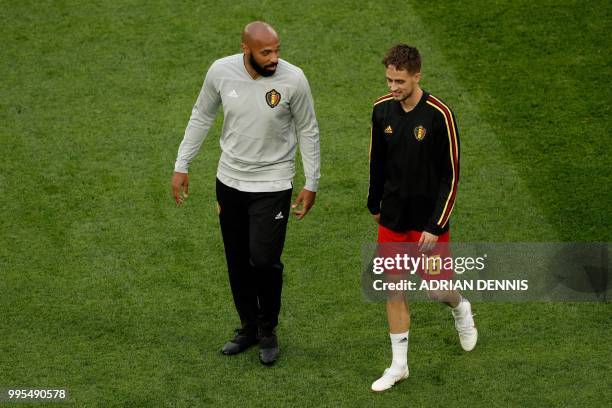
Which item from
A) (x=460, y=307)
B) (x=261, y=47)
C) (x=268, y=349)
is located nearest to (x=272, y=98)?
(x=261, y=47)

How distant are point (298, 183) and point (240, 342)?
2004 millimetres

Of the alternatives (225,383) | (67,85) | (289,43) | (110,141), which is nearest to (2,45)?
(67,85)

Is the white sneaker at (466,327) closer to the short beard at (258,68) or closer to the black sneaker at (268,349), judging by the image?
the black sneaker at (268,349)

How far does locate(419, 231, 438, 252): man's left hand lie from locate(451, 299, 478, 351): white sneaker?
2.02 ft

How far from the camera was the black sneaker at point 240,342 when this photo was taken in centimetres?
646

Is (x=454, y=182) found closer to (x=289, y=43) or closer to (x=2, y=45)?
(x=289, y=43)

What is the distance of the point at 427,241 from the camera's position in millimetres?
5852

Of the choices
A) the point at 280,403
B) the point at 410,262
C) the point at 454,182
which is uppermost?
the point at 454,182

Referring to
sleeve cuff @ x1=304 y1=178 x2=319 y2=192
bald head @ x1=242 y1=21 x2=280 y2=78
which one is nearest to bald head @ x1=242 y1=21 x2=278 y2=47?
bald head @ x1=242 y1=21 x2=280 y2=78

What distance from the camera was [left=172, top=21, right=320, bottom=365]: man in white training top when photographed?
586 cm

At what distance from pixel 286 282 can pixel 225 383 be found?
1100mm

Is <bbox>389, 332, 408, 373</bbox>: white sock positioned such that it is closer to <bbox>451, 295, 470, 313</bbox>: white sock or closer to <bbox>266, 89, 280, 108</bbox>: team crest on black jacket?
<bbox>451, 295, 470, 313</bbox>: white sock

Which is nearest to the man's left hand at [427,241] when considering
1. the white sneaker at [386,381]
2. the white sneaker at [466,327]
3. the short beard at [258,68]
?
the white sneaker at [466,327]

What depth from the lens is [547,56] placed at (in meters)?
9.48
